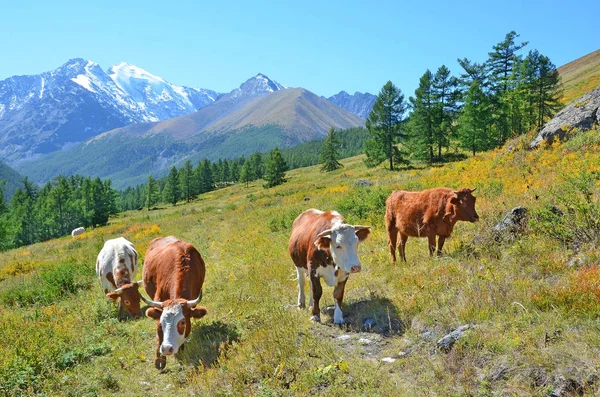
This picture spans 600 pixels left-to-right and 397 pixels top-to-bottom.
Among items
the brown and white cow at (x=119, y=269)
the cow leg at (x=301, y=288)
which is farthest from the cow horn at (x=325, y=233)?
the brown and white cow at (x=119, y=269)

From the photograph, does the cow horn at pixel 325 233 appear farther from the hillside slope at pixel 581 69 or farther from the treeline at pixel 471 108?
the hillside slope at pixel 581 69

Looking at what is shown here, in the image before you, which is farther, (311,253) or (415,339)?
(311,253)

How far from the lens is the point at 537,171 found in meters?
15.6

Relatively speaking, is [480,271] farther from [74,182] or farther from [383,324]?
[74,182]

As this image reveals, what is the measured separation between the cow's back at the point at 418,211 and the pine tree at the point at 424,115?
40106 mm

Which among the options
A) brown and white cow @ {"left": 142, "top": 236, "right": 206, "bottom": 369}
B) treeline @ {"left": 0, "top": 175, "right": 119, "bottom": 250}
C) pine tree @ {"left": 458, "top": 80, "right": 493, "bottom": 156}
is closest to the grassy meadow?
brown and white cow @ {"left": 142, "top": 236, "right": 206, "bottom": 369}

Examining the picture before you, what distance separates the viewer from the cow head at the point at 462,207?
359 inches

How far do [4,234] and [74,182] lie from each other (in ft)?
217

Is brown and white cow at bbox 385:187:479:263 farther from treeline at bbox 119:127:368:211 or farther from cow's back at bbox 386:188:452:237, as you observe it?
treeline at bbox 119:127:368:211

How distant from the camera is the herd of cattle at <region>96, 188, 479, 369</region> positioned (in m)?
6.45

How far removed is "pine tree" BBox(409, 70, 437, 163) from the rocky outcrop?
1012 inches

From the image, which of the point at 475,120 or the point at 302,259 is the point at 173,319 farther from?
the point at 475,120

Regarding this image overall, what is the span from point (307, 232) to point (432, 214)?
3.47 metres

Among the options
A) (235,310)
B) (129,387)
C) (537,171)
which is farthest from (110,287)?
(537,171)
